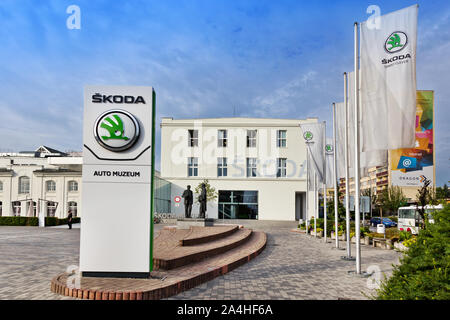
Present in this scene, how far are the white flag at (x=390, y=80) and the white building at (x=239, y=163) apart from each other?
35900mm

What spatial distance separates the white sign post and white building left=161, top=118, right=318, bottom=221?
37429 millimetres

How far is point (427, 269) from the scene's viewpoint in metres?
3.75

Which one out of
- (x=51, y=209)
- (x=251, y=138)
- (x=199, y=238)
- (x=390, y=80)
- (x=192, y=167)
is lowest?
(x=51, y=209)

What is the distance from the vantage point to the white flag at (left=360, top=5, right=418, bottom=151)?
807cm

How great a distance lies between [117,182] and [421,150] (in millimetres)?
45120

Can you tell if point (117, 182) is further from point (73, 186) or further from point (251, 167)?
point (73, 186)

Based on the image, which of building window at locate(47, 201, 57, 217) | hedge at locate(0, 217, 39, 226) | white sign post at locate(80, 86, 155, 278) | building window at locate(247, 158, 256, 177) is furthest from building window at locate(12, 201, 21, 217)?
white sign post at locate(80, 86, 155, 278)

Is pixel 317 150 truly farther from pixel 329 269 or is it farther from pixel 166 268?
pixel 166 268

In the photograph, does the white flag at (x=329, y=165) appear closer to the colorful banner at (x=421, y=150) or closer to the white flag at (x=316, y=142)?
the white flag at (x=316, y=142)

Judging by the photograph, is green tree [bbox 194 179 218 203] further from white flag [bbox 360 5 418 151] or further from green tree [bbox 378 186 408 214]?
green tree [bbox 378 186 408 214]

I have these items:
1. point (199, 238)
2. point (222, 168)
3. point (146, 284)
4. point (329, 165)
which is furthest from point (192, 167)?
point (146, 284)

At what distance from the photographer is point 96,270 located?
6906 millimetres

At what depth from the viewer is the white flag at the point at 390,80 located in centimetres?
807

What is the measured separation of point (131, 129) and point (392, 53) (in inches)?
255
